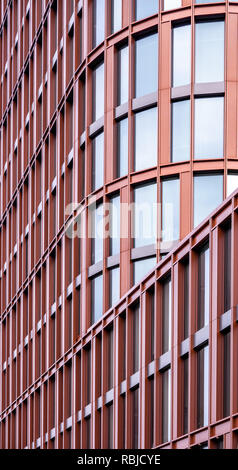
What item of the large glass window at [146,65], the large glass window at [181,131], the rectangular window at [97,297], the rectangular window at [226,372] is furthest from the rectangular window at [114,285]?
the rectangular window at [226,372]

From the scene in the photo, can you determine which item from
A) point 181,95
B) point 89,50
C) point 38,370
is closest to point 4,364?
point 38,370

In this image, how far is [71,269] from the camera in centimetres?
6297

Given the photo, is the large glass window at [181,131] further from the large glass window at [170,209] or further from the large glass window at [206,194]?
the large glass window at [206,194]

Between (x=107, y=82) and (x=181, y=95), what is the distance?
207 inches

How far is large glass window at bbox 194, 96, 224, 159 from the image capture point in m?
51.1

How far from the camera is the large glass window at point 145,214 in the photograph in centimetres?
5231

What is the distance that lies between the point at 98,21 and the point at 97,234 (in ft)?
29.9

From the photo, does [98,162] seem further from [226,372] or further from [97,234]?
[226,372]

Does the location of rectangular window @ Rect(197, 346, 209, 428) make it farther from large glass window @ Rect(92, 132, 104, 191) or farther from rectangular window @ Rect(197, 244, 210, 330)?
large glass window @ Rect(92, 132, 104, 191)

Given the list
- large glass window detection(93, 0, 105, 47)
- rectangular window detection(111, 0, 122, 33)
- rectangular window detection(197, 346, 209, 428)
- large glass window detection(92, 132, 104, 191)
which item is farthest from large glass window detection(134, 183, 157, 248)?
rectangular window detection(197, 346, 209, 428)

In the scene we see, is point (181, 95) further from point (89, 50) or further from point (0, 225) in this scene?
point (0, 225)

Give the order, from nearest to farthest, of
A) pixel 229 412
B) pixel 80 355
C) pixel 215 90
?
pixel 229 412
pixel 215 90
pixel 80 355

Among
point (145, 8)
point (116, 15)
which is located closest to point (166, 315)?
point (145, 8)

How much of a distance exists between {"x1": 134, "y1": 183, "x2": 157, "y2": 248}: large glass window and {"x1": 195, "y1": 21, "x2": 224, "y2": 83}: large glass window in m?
4.57
